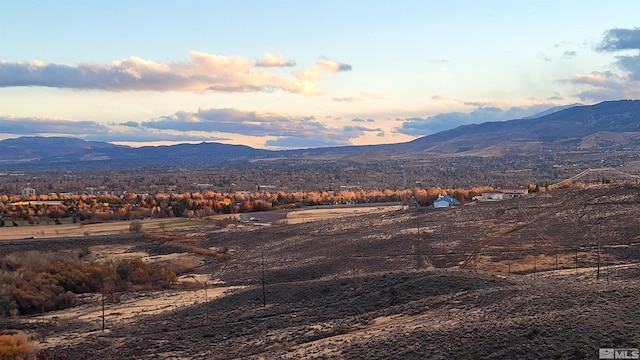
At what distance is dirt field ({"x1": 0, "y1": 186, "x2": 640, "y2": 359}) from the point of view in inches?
919

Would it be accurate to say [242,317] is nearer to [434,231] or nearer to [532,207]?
[434,231]

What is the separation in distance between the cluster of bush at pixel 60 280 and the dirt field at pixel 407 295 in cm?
216

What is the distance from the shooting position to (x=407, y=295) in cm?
3262

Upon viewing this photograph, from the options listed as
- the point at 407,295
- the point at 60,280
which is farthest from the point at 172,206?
the point at 407,295

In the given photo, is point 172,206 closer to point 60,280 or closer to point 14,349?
point 60,280

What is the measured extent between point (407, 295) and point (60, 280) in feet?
87.4

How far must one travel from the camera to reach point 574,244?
48.2 m

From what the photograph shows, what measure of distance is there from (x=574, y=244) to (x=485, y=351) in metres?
29.1

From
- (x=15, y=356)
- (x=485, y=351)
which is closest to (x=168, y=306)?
(x=15, y=356)

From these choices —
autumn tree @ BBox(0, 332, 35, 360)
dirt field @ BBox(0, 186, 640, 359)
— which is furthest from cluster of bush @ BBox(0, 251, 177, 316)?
autumn tree @ BBox(0, 332, 35, 360)

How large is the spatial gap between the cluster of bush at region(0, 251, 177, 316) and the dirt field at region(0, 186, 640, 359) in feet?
7.09

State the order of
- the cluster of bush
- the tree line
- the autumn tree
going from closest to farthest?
the autumn tree, the cluster of bush, the tree line

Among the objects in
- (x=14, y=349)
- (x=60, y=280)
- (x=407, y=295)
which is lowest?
(x=60, y=280)

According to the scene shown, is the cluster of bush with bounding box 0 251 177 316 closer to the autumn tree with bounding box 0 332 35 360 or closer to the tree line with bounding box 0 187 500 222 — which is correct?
the autumn tree with bounding box 0 332 35 360
